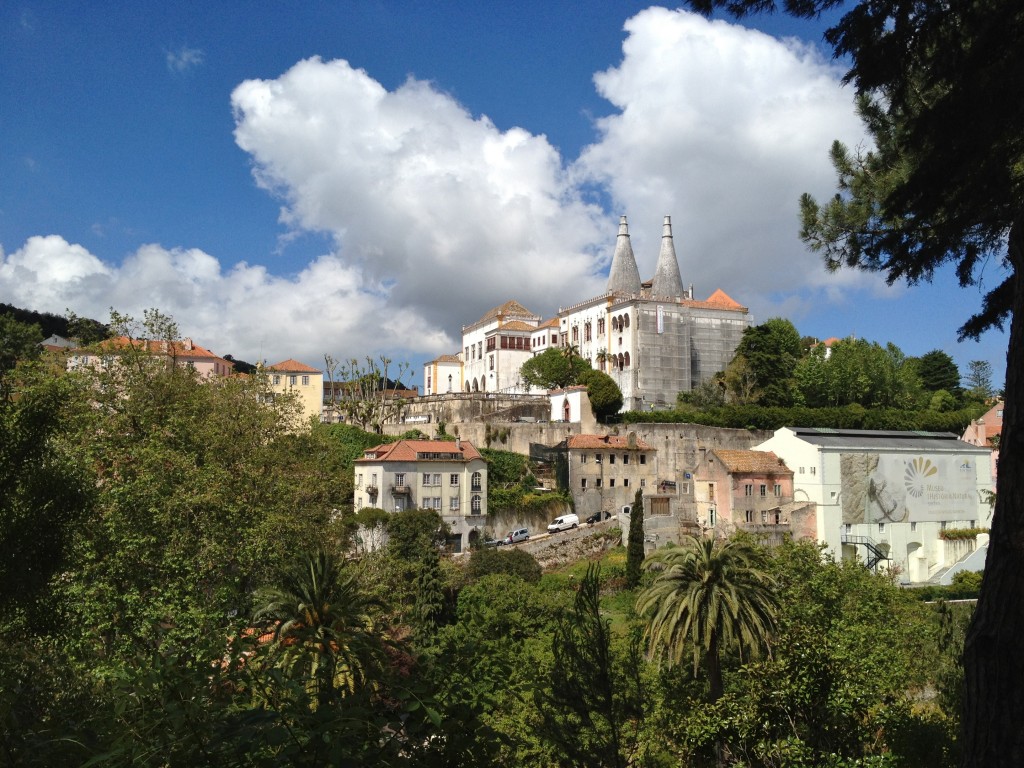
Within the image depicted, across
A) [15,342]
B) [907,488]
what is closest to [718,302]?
[907,488]

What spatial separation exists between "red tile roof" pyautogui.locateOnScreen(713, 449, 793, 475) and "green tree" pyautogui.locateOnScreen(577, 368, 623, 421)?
43.8 feet

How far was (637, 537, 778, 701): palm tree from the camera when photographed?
17.0 m

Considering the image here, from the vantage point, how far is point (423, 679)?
479cm

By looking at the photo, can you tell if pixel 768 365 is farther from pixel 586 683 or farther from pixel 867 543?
pixel 586 683

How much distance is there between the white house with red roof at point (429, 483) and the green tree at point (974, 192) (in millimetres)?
34876

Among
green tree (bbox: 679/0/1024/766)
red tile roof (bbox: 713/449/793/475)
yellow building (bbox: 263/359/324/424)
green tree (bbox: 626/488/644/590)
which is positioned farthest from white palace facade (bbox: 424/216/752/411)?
green tree (bbox: 679/0/1024/766)

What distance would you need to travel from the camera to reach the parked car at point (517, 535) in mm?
44938

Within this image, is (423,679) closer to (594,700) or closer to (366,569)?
(594,700)

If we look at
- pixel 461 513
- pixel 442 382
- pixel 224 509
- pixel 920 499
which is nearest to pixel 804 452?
pixel 920 499

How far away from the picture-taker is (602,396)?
57938 millimetres

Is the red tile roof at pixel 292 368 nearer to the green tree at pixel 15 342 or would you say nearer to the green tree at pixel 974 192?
the green tree at pixel 15 342

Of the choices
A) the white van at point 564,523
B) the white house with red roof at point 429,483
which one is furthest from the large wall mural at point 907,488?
the white house with red roof at point 429,483

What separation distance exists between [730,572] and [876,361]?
52632 mm

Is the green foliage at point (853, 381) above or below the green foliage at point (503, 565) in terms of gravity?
above
